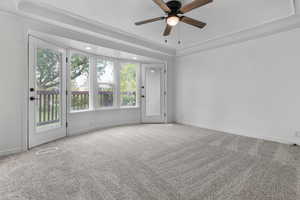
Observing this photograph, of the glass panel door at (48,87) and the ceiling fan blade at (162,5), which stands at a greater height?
the ceiling fan blade at (162,5)

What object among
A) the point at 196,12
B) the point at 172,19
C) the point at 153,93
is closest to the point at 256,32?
the point at 196,12

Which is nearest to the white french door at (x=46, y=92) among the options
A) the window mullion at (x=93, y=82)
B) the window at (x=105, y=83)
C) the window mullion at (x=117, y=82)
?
the window mullion at (x=93, y=82)

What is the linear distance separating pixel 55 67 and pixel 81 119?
56.9 inches

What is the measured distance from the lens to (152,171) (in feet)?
6.44

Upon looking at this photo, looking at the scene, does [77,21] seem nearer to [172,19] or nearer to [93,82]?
[93,82]

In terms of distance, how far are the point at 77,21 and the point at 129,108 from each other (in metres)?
2.90

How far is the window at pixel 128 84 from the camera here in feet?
16.1

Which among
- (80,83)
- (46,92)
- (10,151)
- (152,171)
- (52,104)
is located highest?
(80,83)

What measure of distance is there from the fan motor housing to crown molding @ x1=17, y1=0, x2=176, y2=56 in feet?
5.49

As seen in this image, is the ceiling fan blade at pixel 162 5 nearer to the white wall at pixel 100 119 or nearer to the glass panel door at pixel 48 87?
the glass panel door at pixel 48 87

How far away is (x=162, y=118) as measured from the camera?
531cm

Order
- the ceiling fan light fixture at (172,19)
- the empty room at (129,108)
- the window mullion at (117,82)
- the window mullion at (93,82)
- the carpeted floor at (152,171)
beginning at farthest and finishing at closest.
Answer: the window mullion at (117,82), the window mullion at (93,82), the ceiling fan light fixture at (172,19), the empty room at (129,108), the carpeted floor at (152,171)

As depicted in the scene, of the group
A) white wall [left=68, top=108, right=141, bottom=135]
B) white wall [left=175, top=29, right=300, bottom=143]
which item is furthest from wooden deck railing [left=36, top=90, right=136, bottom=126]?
white wall [left=175, top=29, right=300, bottom=143]

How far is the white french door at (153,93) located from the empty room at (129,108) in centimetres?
55
